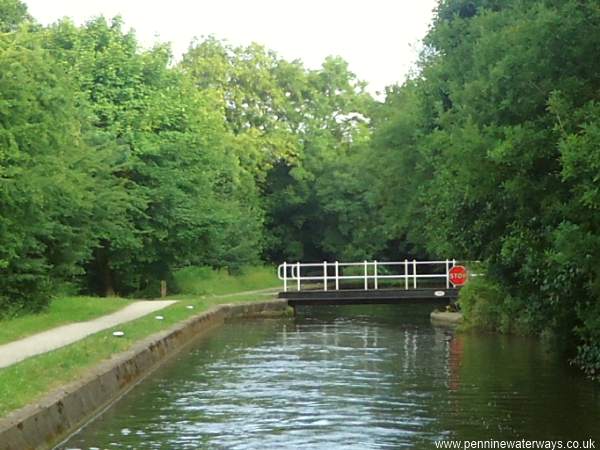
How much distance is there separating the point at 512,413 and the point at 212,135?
115 feet

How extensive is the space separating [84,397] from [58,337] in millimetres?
7593

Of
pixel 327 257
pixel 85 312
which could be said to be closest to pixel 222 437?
pixel 85 312

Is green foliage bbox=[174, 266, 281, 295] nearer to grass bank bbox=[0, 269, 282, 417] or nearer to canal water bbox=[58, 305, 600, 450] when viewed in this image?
grass bank bbox=[0, 269, 282, 417]

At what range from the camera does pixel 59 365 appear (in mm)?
14828

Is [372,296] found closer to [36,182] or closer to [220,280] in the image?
[220,280]

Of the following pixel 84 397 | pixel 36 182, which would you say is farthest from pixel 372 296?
pixel 84 397

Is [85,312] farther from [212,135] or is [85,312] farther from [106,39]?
[212,135]

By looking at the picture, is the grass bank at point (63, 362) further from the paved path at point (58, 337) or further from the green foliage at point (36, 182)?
the green foliage at point (36, 182)

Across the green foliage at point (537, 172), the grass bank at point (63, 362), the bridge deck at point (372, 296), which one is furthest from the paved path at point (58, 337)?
the bridge deck at point (372, 296)

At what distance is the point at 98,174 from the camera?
3494cm

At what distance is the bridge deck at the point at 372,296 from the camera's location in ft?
128

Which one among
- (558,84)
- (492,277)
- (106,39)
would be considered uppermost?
(106,39)

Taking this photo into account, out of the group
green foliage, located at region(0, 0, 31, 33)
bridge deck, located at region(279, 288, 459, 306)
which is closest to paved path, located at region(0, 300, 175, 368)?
bridge deck, located at region(279, 288, 459, 306)

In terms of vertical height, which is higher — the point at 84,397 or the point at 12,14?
the point at 12,14
